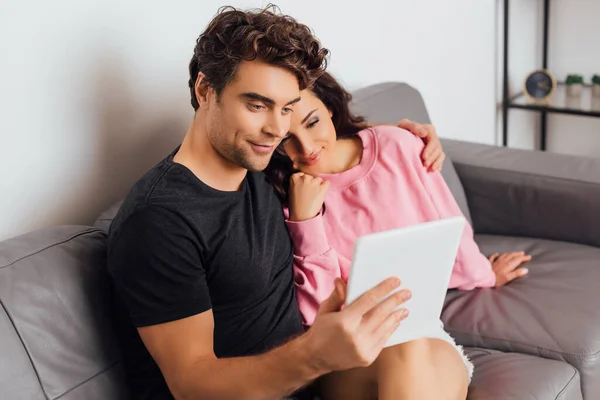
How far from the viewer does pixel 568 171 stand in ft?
7.80

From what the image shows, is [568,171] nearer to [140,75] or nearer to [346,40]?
[346,40]

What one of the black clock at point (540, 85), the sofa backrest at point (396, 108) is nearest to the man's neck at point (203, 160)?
the sofa backrest at point (396, 108)

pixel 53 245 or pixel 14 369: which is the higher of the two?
pixel 53 245

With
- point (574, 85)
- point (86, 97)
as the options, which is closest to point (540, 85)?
point (574, 85)

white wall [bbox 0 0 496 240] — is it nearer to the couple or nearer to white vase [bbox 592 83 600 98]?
the couple

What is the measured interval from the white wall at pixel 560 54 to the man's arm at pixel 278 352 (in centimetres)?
247

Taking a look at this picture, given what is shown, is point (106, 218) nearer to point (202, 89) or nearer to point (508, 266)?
point (202, 89)

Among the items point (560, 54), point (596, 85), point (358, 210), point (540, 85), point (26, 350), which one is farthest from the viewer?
point (560, 54)

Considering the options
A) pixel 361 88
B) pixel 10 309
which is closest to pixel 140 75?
pixel 10 309

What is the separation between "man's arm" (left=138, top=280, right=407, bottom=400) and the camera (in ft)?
4.23

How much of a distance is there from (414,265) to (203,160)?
1.43 ft

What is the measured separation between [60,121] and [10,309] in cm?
48

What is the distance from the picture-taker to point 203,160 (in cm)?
154

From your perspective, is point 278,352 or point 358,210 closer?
point 278,352
